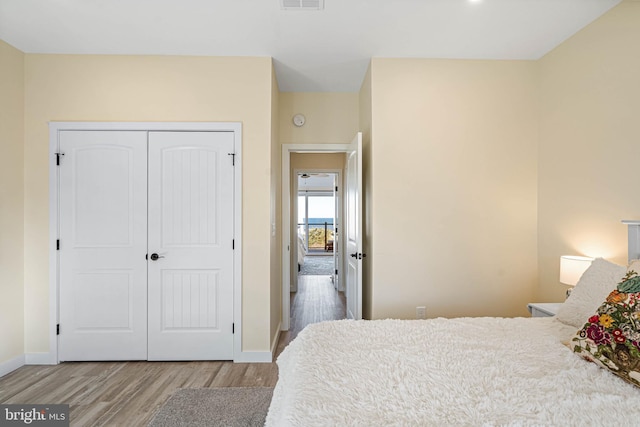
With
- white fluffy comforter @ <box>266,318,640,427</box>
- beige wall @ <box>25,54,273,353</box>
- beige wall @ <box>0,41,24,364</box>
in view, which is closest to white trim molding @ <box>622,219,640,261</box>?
white fluffy comforter @ <box>266,318,640,427</box>

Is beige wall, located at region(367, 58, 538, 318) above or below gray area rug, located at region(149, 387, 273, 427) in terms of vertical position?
above

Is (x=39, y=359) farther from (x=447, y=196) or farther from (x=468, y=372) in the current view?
(x=447, y=196)

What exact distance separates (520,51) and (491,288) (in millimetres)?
2151

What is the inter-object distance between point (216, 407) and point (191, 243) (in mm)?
1364

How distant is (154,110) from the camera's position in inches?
115

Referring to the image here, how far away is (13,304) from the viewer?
2.78 metres

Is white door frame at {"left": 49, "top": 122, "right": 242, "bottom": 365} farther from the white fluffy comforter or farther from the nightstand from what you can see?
the nightstand

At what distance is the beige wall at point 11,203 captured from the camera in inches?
106

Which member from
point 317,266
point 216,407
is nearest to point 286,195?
point 216,407

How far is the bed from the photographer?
1.00 meters

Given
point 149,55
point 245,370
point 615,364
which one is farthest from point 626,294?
point 149,55

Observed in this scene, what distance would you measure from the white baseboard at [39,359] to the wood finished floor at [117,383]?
53mm

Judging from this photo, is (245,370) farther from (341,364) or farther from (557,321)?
(557,321)

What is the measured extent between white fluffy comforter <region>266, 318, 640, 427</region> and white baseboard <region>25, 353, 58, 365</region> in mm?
2525
